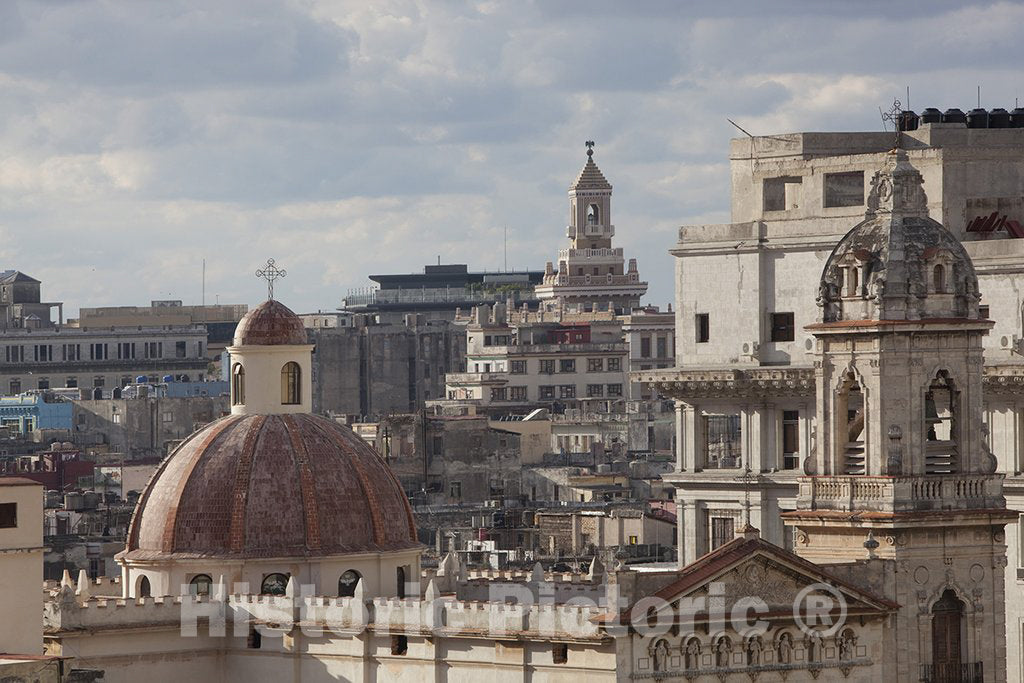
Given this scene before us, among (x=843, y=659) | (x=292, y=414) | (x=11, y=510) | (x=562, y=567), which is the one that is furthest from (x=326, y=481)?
(x=562, y=567)

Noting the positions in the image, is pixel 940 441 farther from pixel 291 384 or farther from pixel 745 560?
pixel 291 384

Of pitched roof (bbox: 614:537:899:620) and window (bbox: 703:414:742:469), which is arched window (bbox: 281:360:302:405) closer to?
window (bbox: 703:414:742:469)

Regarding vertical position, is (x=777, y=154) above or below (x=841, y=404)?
above

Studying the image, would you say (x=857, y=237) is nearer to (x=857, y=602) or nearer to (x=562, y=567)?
(x=857, y=602)

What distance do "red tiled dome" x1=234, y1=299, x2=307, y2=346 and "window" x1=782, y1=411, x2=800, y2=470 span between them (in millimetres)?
16066

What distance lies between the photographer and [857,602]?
82688mm

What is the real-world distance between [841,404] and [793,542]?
24.1ft

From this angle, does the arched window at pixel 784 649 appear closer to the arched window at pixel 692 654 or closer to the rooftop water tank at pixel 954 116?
the arched window at pixel 692 654

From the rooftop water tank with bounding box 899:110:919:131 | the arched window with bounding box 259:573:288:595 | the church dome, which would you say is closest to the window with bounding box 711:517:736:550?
the arched window with bounding box 259:573:288:595

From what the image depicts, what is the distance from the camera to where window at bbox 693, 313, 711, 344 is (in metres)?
96.6

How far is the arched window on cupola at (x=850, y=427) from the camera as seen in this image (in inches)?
3248

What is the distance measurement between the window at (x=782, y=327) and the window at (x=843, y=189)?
3641 millimetres

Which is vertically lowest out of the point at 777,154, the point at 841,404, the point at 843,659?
the point at 843,659

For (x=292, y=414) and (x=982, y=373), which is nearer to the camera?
(x=982, y=373)
